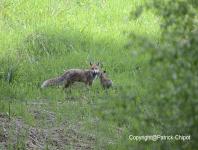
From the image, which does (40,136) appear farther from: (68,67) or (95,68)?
(68,67)

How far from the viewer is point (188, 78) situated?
488 centimetres

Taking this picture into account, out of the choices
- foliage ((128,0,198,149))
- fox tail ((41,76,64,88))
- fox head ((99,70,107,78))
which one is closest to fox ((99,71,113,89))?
fox head ((99,70,107,78))

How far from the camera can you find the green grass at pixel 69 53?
1004 cm

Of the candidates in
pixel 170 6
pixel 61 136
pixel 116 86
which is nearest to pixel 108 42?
pixel 116 86

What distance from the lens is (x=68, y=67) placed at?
13125mm

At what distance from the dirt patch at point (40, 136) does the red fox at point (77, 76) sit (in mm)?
2346

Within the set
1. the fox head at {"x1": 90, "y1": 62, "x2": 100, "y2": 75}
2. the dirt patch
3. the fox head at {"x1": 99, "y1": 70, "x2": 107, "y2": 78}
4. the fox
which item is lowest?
the dirt patch

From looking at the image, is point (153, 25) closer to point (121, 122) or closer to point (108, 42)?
point (108, 42)

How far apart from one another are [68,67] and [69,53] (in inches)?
29.0

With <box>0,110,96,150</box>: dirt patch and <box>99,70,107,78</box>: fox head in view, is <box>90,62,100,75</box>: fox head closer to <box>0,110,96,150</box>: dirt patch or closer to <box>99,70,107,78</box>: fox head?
<box>99,70,107,78</box>: fox head

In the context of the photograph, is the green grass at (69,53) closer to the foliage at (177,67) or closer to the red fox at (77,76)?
the red fox at (77,76)

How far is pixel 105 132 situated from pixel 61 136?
824mm

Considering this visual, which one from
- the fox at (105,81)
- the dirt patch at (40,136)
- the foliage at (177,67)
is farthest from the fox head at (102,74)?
the foliage at (177,67)

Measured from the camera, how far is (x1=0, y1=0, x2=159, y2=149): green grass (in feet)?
32.9
